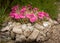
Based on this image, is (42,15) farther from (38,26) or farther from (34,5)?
(34,5)

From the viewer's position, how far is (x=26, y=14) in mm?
6926

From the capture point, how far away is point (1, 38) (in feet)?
21.7

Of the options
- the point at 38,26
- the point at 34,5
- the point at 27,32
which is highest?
the point at 34,5

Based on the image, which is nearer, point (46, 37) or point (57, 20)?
point (46, 37)

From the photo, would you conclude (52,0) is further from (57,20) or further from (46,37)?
(46,37)

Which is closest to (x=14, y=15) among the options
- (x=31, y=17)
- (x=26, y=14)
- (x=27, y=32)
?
(x=26, y=14)

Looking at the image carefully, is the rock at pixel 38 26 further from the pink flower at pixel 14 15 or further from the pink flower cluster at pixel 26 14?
the pink flower at pixel 14 15

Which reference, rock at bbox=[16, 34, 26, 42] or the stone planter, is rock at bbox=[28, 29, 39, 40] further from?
rock at bbox=[16, 34, 26, 42]

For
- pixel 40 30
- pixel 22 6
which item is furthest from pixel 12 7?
pixel 40 30

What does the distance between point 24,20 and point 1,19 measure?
0.73m

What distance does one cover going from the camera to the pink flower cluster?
22.4ft

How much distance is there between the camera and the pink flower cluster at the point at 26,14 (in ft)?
22.4

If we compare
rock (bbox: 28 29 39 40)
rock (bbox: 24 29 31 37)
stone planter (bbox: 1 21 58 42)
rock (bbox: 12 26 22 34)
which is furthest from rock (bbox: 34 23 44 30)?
rock (bbox: 12 26 22 34)

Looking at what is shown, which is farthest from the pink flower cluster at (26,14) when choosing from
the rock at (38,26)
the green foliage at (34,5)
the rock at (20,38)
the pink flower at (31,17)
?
the rock at (20,38)
